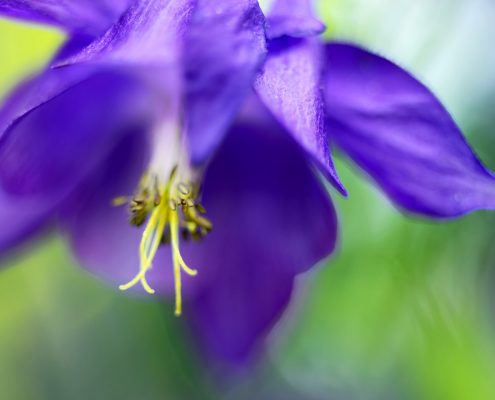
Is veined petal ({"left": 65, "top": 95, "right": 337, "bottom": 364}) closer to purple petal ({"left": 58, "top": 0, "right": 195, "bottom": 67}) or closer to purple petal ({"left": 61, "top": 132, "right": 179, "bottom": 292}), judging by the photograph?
purple petal ({"left": 61, "top": 132, "right": 179, "bottom": 292})

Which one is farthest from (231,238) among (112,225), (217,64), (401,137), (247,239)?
(217,64)

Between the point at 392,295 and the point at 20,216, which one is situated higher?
the point at 20,216

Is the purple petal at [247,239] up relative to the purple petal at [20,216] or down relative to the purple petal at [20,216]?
down

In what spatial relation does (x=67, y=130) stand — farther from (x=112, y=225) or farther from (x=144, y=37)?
(x=144, y=37)

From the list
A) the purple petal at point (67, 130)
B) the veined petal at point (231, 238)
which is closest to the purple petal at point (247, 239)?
the veined petal at point (231, 238)

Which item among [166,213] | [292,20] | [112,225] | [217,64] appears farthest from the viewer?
[112,225]

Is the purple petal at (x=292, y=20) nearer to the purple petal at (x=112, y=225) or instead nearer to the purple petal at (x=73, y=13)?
the purple petal at (x=73, y=13)
